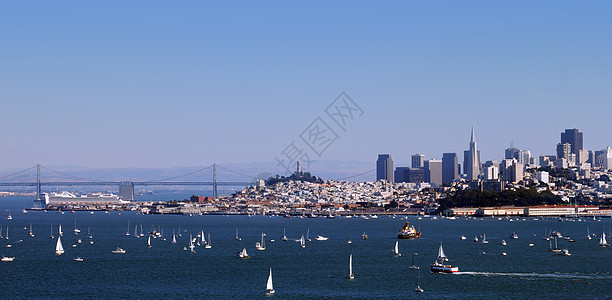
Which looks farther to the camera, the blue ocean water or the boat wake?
the boat wake

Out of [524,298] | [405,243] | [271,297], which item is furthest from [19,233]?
[524,298]

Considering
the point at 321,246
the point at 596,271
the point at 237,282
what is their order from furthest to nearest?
the point at 321,246, the point at 596,271, the point at 237,282

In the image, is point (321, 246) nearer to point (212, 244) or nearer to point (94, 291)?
point (212, 244)

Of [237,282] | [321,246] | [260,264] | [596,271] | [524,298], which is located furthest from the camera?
[321,246]

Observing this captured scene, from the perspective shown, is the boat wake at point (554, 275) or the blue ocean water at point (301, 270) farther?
the boat wake at point (554, 275)

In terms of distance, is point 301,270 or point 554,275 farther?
point 301,270

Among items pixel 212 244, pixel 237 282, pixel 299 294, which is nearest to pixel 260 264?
pixel 237 282

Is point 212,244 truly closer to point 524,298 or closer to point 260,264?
point 260,264

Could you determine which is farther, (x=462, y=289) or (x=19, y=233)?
(x=19, y=233)

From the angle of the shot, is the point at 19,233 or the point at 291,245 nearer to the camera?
the point at 291,245
